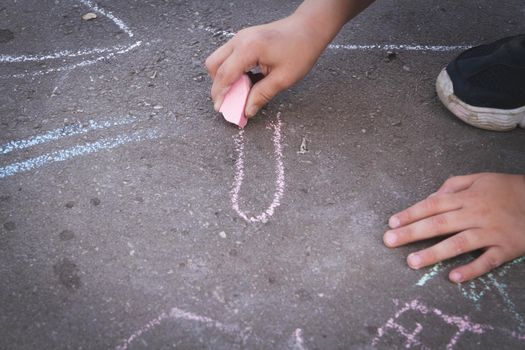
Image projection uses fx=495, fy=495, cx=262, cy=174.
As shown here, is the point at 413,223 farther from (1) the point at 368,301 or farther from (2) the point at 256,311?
(2) the point at 256,311

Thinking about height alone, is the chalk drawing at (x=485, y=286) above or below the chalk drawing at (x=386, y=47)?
below

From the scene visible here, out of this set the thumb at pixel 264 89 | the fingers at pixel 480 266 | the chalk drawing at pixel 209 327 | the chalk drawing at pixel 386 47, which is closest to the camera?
the chalk drawing at pixel 209 327

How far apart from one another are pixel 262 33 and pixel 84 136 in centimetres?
74

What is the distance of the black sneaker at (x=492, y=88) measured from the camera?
1819mm

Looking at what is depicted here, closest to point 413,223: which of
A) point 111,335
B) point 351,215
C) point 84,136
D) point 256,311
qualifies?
point 351,215

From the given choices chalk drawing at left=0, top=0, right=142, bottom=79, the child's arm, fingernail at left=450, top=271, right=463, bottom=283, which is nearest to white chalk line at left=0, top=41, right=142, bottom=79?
chalk drawing at left=0, top=0, right=142, bottom=79

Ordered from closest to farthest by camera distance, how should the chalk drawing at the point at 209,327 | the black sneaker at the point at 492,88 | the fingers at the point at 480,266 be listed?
1. the chalk drawing at the point at 209,327
2. the fingers at the point at 480,266
3. the black sneaker at the point at 492,88

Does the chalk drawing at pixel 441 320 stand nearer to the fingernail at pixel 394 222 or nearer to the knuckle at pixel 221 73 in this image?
the fingernail at pixel 394 222

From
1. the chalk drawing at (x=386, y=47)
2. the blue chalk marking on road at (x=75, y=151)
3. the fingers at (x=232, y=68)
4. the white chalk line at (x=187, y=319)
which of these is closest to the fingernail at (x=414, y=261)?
the white chalk line at (x=187, y=319)

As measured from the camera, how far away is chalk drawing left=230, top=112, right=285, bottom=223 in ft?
5.23

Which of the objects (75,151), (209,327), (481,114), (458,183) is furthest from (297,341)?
(481,114)

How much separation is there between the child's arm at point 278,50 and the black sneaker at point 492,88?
1.65 feet

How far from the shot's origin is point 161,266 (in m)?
1.46

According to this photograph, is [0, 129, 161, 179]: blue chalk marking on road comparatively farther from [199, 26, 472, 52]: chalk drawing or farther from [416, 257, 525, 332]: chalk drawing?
[416, 257, 525, 332]: chalk drawing
